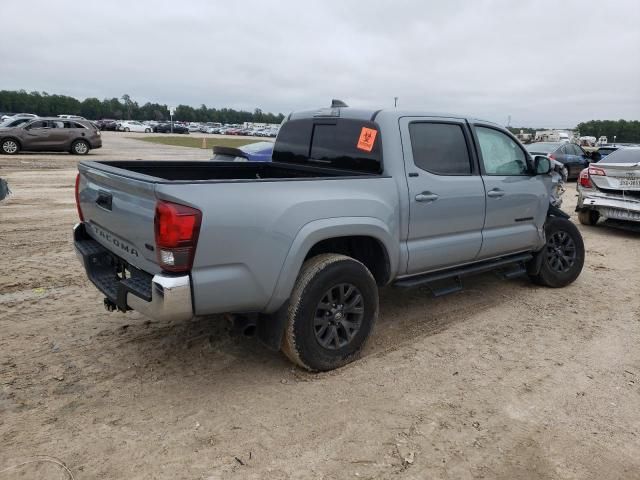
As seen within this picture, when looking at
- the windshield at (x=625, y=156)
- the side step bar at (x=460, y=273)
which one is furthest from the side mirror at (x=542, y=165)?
the windshield at (x=625, y=156)

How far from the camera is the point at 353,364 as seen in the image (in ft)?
12.6

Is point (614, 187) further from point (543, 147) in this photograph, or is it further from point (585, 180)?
point (543, 147)

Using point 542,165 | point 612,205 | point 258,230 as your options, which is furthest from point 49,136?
point 258,230

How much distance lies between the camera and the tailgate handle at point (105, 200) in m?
3.42

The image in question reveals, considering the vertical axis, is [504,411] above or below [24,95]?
below

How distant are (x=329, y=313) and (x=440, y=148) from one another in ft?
5.95

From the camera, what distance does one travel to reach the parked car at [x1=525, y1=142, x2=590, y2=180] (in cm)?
1780

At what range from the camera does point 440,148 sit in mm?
4414

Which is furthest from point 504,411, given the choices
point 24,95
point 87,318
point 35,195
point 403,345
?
point 24,95

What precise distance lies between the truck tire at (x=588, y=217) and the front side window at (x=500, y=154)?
5954 millimetres

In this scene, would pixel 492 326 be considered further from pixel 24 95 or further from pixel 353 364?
pixel 24 95

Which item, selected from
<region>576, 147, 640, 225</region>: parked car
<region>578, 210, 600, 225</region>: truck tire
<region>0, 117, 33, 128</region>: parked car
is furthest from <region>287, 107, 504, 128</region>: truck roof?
<region>0, 117, 33, 128</region>: parked car

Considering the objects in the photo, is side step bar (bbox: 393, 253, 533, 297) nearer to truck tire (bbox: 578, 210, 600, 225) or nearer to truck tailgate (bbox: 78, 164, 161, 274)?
truck tailgate (bbox: 78, 164, 161, 274)

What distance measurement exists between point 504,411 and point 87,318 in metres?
3.53
